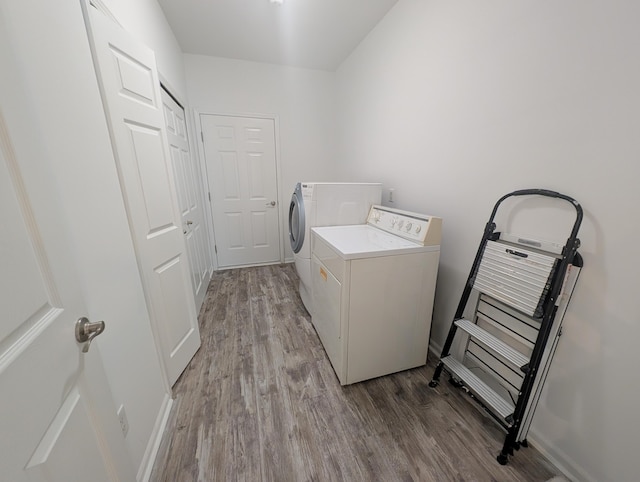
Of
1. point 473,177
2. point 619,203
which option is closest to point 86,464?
point 619,203

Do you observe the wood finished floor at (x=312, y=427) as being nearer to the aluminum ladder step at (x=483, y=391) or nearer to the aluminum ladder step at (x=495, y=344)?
the aluminum ladder step at (x=483, y=391)

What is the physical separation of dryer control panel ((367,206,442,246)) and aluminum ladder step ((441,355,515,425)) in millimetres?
742

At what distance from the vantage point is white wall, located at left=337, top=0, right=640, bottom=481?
2.97 feet

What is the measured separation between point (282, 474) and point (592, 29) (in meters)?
2.25

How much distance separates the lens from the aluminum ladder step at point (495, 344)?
1154mm

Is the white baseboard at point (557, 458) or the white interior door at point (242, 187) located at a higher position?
the white interior door at point (242, 187)

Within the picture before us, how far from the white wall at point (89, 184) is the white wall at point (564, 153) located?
1764 mm

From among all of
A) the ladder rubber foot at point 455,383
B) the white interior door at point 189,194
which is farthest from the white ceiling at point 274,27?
the ladder rubber foot at point 455,383

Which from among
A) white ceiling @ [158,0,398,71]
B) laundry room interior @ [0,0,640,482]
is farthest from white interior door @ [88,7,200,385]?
white ceiling @ [158,0,398,71]

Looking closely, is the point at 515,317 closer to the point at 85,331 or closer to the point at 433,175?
the point at 433,175

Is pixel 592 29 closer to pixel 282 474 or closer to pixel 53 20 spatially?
pixel 53 20

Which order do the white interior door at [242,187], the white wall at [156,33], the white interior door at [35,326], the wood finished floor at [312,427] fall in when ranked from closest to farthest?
the white interior door at [35,326]
the wood finished floor at [312,427]
the white wall at [156,33]
the white interior door at [242,187]

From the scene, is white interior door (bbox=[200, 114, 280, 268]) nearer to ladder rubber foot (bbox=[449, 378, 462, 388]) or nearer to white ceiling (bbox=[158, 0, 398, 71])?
Result: white ceiling (bbox=[158, 0, 398, 71])

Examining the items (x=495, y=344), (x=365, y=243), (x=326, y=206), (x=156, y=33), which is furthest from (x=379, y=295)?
(x=156, y=33)
